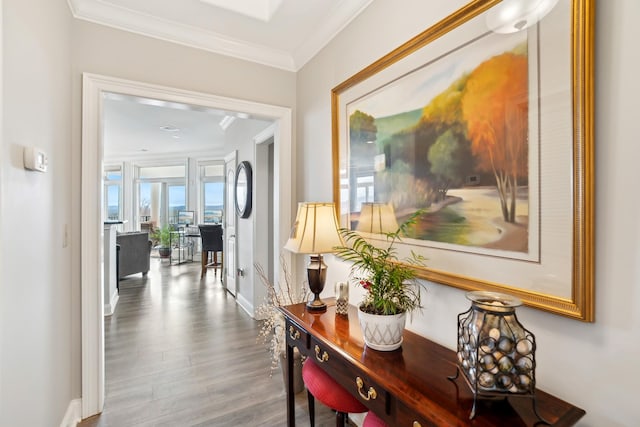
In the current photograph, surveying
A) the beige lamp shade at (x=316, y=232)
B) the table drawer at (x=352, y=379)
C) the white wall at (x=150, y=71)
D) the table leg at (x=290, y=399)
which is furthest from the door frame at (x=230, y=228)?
the table drawer at (x=352, y=379)

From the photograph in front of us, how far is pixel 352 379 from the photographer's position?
123 centimetres

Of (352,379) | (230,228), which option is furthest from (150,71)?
(230,228)

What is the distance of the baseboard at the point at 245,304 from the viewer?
3891 mm

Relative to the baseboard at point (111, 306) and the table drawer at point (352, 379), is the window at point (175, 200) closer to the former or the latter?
the baseboard at point (111, 306)

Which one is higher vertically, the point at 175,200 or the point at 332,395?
the point at 175,200

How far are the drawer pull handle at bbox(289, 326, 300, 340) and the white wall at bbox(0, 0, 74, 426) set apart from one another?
3.68ft

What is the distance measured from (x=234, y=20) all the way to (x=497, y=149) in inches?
78.0

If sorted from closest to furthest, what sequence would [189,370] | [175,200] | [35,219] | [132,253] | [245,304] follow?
1. [35,219]
2. [189,370]
3. [245,304]
4. [132,253]
5. [175,200]

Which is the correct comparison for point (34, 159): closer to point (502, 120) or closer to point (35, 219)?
point (35, 219)

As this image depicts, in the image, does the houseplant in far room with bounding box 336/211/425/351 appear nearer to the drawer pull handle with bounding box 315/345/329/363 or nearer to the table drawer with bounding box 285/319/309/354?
the drawer pull handle with bounding box 315/345/329/363

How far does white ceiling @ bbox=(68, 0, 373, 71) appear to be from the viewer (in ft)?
6.60

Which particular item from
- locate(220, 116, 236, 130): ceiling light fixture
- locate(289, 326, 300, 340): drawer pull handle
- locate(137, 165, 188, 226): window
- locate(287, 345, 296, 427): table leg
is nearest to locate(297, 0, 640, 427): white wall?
locate(289, 326, 300, 340): drawer pull handle

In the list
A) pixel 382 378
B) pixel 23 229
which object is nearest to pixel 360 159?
pixel 382 378

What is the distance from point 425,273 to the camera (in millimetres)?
1413
